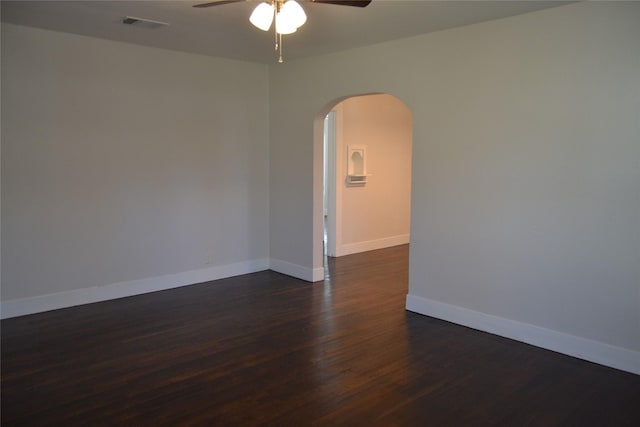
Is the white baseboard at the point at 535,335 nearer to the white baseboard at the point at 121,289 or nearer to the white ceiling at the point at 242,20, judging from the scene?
the white baseboard at the point at 121,289

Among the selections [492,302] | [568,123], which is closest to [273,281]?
[492,302]

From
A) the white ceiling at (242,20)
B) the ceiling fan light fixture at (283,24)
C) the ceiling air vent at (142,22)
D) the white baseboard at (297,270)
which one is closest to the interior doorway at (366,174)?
the white baseboard at (297,270)

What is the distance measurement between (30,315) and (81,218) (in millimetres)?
961

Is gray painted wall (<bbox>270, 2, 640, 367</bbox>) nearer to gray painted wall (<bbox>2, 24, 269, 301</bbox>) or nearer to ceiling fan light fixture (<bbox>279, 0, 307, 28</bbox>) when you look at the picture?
gray painted wall (<bbox>2, 24, 269, 301</bbox>)

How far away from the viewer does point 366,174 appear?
715 cm

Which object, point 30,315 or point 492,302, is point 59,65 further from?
point 492,302

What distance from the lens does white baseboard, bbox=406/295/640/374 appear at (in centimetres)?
325

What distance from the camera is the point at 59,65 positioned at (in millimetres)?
4262

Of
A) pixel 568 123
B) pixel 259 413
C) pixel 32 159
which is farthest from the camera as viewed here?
pixel 32 159

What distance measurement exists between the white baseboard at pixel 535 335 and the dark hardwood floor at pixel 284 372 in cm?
7

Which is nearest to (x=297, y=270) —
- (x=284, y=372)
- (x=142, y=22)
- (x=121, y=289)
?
(x=121, y=289)

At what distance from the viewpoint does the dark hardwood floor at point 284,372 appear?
2680 mm

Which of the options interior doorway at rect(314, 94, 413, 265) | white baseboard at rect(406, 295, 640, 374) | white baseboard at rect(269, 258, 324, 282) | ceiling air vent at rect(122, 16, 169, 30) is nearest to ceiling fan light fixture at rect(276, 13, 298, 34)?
ceiling air vent at rect(122, 16, 169, 30)

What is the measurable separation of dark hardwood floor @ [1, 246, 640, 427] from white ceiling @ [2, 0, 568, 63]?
2515 mm
